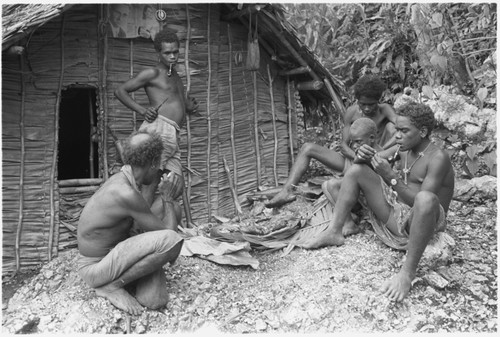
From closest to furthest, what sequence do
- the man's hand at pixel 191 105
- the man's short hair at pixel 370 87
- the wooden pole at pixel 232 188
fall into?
1. the man's short hair at pixel 370 87
2. the man's hand at pixel 191 105
3. the wooden pole at pixel 232 188

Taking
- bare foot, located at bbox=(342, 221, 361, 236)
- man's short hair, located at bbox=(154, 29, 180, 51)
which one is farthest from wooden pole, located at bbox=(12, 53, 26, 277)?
bare foot, located at bbox=(342, 221, 361, 236)

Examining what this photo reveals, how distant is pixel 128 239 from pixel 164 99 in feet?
6.24

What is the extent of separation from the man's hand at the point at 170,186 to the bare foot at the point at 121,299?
87cm

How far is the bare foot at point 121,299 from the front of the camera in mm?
4281

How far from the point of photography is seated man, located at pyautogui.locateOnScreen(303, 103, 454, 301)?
446 centimetres

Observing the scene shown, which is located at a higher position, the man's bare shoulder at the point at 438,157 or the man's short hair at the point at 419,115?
the man's short hair at the point at 419,115

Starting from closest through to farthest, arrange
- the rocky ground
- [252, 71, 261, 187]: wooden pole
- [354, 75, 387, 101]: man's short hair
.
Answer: the rocky ground, [354, 75, 387, 101]: man's short hair, [252, 71, 261, 187]: wooden pole

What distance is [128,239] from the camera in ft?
13.9

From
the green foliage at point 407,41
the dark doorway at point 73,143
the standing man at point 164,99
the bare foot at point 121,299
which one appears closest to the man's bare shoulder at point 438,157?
the standing man at point 164,99

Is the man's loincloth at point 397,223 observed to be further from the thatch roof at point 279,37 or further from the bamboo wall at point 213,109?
the thatch roof at point 279,37

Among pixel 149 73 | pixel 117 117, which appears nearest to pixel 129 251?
pixel 149 73

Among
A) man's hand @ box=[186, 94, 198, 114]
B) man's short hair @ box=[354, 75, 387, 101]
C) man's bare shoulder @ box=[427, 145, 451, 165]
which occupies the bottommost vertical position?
man's bare shoulder @ box=[427, 145, 451, 165]

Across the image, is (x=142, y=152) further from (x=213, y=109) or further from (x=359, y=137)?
(x=213, y=109)

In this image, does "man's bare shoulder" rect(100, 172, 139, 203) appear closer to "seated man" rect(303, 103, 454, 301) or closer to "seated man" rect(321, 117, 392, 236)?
"seated man" rect(303, 103, 454, 301)
